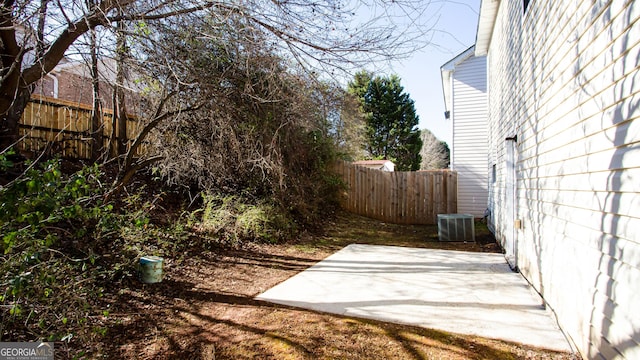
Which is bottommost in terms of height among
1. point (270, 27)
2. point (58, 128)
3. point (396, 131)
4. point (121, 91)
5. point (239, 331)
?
point (239, 331)

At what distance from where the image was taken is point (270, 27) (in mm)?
3309

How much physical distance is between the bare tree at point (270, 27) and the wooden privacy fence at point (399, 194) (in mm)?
7479

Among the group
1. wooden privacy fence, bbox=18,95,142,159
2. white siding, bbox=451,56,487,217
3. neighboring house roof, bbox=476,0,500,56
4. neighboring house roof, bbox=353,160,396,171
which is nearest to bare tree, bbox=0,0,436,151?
wooden privacy fence, bbox=18,95,142,159

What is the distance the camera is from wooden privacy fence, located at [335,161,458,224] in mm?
10633

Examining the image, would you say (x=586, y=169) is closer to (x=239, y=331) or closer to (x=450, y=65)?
(x=239, y=331)

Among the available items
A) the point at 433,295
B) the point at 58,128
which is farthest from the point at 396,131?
the point at 433,295

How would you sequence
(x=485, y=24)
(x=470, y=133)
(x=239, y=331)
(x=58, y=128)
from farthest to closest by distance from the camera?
1. (x=470, y=133)
2. (x=485, y=24)
3. (x=58, y=128)
4. (x=239, y=331)

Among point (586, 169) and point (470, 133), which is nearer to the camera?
point (586, 169)

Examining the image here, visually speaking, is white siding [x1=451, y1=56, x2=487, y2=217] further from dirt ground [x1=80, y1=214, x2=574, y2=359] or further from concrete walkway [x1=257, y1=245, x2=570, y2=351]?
dirt ground [x1=80, y1=214, x2=574, y2=359]

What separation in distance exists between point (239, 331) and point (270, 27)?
113 inches

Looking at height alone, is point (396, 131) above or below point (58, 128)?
above

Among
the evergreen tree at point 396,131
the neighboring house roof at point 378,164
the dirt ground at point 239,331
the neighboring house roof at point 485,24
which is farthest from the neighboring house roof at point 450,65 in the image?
the evergreen tree at point 396,131

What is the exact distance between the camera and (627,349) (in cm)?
180

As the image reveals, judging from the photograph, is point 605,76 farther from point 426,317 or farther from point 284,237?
point 284,237
